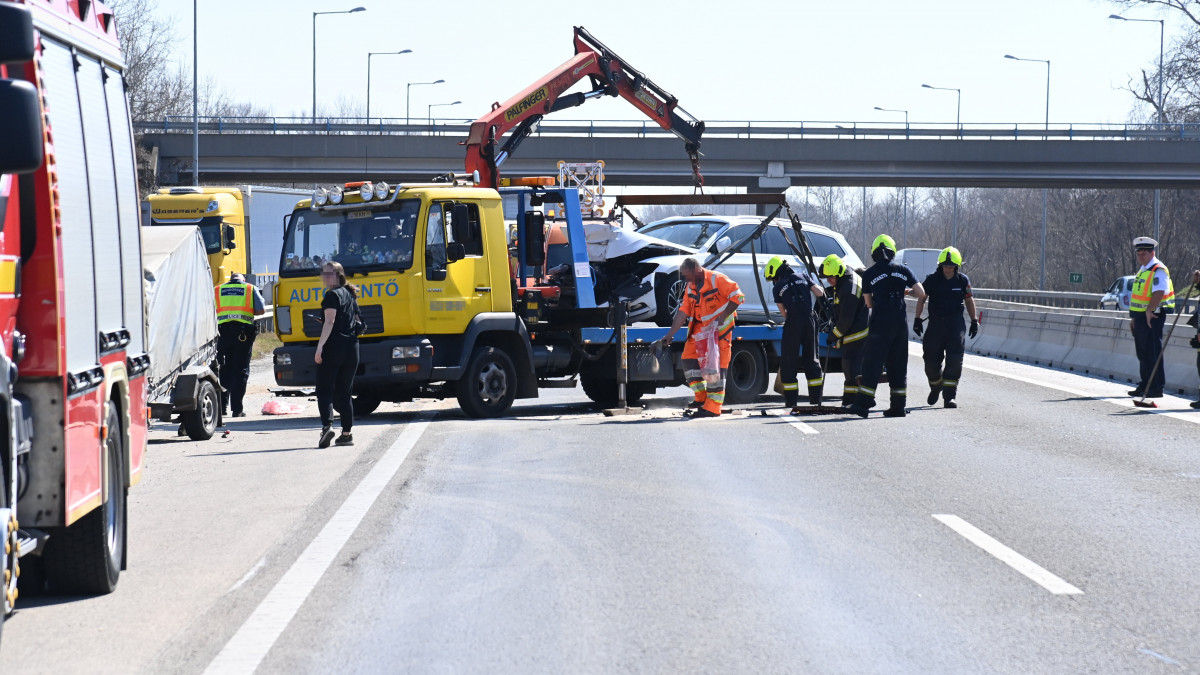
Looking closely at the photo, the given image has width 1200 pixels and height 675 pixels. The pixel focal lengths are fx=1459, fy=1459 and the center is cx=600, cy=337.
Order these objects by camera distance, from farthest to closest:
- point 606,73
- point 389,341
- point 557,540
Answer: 1. point 606,73
2. point 389,341
3. point 557,540

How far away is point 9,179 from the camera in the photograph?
562 centimetres

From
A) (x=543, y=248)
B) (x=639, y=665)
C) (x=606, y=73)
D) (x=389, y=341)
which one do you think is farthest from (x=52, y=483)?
(x=606, y=73)

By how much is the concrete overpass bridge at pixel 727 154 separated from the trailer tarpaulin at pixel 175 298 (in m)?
36.3

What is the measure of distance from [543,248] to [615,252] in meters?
1.71

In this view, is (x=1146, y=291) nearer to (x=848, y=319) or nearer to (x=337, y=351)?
(x=848, y=319)

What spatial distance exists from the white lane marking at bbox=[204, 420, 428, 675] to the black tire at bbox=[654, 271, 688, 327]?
708 cm

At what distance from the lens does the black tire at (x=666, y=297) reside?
695 inches

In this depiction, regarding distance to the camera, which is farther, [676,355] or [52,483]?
[676,355]

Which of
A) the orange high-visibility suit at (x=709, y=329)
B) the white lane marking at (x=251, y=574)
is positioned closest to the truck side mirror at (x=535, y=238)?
the orange high-visibility suit at (x=709, y=329)

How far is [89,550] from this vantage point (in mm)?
6637

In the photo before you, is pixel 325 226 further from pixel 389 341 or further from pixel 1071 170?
pixel 1071 170

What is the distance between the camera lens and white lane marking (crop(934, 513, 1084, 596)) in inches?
269

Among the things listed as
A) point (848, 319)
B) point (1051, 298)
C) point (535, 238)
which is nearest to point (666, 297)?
point (535, 238)

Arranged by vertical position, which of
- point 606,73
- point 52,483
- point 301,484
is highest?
point 606,73
